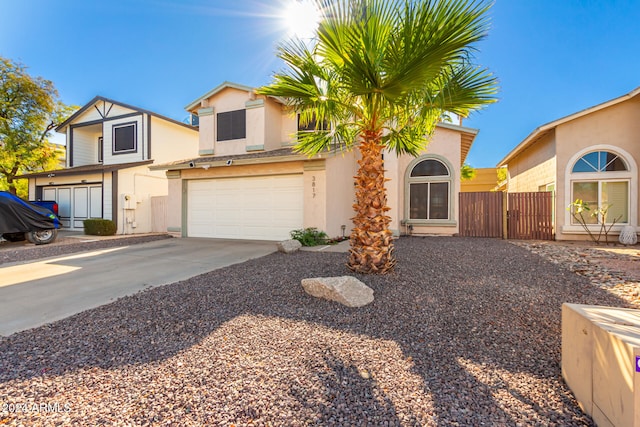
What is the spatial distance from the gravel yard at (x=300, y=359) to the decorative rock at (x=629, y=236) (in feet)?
24.4

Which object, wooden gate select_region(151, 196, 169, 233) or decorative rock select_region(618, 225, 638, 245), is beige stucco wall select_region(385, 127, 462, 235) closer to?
decorative rock select_region(618, 225, 638, 245)

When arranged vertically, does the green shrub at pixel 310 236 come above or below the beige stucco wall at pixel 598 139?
below

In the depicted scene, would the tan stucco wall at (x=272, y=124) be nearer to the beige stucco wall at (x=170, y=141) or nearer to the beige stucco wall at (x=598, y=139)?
the beige stucco wall at (x=170, y=141)

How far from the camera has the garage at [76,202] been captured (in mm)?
14242

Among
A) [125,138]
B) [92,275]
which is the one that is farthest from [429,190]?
[125,138]

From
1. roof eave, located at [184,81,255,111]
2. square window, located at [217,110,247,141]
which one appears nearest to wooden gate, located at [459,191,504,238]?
square window, located at [217,110,247,141]

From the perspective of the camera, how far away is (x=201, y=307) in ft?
12.9

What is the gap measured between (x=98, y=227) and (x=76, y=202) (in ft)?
12.2

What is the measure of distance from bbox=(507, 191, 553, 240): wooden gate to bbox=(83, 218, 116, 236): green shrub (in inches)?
672

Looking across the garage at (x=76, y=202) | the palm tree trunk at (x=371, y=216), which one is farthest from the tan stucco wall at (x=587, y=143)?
the garage at (x=76, y=202)

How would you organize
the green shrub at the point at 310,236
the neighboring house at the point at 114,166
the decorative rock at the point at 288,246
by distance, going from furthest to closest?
the neighboring house at the point at 114,166 → the green shrub at the point at 310,236 → the decorative rock at the point at 288,246

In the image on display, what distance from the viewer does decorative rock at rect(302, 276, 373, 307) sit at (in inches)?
153

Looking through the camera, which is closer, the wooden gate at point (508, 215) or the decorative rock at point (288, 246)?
the decorative rock at point (288, 246)

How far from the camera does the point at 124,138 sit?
15.6m
